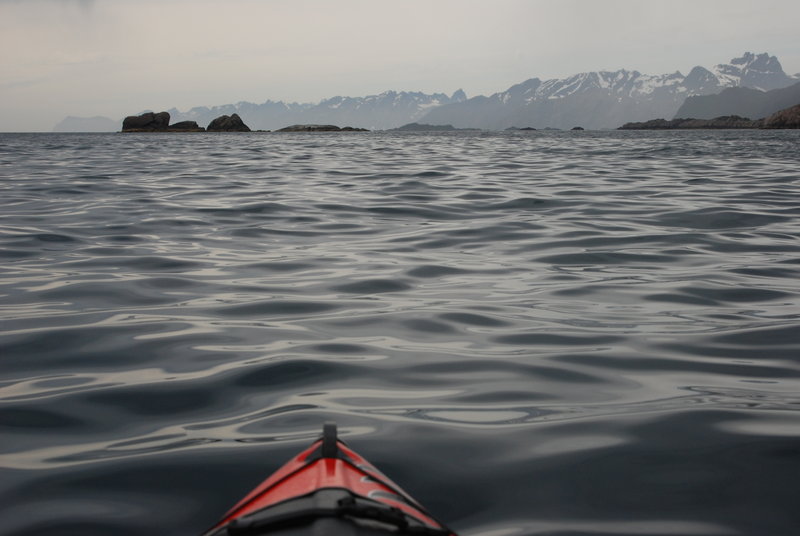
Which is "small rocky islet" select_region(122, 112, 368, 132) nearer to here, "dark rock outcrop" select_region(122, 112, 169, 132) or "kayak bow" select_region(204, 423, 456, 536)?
"dark rock outcrop" select_region(122, 112, 169, 132)

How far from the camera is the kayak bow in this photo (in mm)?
1593

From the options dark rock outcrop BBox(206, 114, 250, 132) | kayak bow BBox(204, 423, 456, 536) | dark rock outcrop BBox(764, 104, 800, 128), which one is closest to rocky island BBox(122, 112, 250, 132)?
dark rock outcrop BBox(206, 114, 250, 132)

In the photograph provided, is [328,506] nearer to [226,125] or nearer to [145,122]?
[145,122]

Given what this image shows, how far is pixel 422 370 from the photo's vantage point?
4.19 metres

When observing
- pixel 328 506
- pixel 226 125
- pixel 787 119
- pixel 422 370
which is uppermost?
pixel 226 125

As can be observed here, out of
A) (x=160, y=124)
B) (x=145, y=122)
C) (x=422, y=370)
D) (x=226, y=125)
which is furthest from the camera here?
(x=226, y=125)

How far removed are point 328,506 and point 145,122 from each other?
406ft

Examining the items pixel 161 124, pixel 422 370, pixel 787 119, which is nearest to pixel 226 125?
pixel 161 124

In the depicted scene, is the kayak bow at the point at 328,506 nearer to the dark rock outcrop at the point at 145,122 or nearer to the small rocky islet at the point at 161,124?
the small rocky islet at the point at 161,124

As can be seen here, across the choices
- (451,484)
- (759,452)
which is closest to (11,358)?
(451,484)

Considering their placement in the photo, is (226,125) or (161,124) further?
(226,125)

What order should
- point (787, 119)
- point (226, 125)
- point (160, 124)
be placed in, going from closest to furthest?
point (787, 119) < point (160, 124) < point (226, 125)

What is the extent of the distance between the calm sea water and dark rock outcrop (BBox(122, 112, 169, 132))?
114 metres

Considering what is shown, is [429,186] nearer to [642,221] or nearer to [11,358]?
[642,221]
